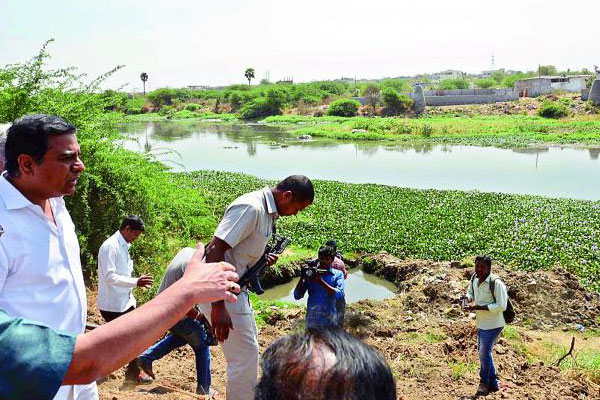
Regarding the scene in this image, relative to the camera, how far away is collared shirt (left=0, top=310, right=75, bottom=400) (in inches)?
46.1

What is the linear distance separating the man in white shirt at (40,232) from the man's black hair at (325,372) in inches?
43.8

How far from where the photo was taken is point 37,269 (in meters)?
1.91

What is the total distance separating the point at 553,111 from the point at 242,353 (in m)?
54.0

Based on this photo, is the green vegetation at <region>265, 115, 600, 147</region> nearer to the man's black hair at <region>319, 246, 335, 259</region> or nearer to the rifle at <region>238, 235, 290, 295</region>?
the man's black hair at <region>319, 246, 335, 259</region>

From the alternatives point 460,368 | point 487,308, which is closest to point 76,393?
point 487,308

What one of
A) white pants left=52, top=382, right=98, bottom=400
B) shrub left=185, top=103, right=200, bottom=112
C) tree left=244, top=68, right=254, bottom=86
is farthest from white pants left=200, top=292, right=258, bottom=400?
tree left=244, top=68, right=254, bottom=86

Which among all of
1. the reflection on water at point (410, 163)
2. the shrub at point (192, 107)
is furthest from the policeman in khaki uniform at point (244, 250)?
the shrub at point (192, 107)

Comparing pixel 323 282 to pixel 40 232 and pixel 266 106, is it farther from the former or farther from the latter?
pixel 266 106

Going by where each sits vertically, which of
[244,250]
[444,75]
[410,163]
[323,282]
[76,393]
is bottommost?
[410,163]

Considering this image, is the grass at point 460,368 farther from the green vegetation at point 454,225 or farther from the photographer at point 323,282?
the green vegetation at point 454,225

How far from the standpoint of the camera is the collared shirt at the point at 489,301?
5.25m

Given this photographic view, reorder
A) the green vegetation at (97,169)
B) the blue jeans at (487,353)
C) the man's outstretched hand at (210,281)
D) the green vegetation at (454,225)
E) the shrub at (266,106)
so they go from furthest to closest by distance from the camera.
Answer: the shrub at (266,106) → the green vegetation at (454,225) → the green vegetation at (97,169) → the blue jeans at (487,353) → the man's outstretched hand at (210,281)

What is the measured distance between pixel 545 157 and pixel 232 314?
32.8 meters

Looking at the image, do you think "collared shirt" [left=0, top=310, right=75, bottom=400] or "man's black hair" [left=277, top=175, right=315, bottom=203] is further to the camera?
"man's black hair" [left=277, top=175, right=315, bottom=203]
